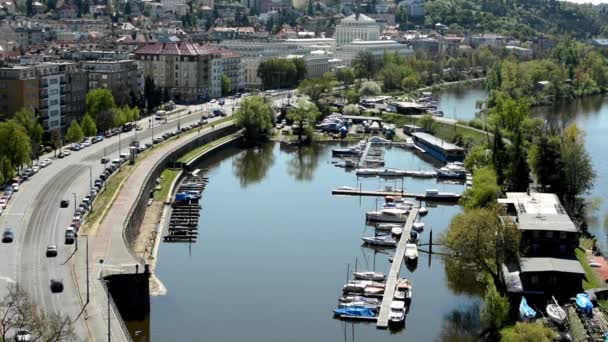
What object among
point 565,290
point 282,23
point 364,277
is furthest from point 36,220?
point 282,23

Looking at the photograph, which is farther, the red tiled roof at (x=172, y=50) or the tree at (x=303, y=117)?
the red tiled roof at (x=172, y=50)

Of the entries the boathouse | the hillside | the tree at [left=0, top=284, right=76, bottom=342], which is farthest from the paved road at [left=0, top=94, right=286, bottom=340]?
the hillside

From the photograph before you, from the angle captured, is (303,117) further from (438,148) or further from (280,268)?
(280,268)

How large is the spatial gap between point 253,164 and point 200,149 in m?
1.53

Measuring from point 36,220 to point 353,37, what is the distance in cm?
4448

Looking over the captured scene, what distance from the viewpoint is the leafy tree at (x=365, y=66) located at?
45.7 m

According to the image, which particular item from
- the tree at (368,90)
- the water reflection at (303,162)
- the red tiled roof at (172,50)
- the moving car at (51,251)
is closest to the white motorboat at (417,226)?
the water reflection at (303,162)

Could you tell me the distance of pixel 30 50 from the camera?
3572 cm

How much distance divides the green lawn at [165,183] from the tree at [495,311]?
30.8 ft

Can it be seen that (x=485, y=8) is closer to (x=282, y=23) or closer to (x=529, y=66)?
(x=282, y=23)

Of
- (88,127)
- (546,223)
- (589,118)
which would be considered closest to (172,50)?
(88,127)

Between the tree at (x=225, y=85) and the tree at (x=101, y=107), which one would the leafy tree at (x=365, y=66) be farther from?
the tree at (x=101, y=107)

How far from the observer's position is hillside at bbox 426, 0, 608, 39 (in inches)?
2874

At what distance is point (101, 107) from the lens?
91.6 ft
